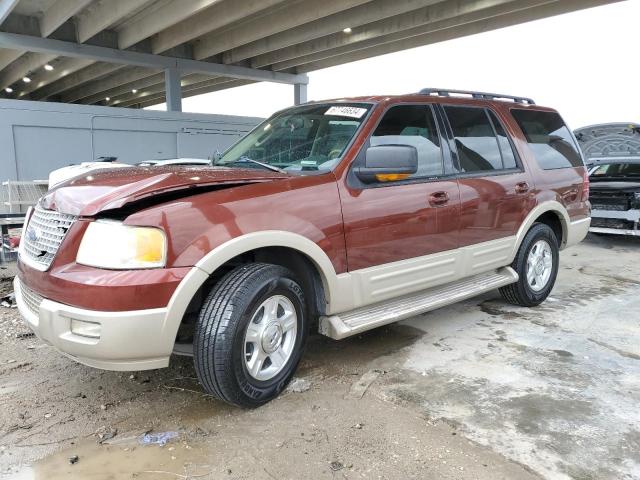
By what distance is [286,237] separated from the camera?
2990 mm

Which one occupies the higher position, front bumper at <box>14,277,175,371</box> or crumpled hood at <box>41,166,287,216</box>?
crumpled hood at <box>41,166,287,216</box>

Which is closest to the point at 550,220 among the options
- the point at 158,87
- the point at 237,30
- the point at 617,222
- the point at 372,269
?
the point at 372,269

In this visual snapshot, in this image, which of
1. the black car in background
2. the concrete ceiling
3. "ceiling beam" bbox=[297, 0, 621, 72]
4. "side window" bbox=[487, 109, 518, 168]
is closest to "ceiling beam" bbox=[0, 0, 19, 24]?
the concrete ceiling

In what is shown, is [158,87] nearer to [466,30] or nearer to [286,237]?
[466,30]

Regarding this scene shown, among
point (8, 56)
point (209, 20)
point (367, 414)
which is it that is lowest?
point (367, 414)

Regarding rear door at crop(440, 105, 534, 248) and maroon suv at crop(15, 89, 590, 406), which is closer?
maroon suv at crop(15, 89, 590, 406)

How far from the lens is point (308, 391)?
10.8 ft

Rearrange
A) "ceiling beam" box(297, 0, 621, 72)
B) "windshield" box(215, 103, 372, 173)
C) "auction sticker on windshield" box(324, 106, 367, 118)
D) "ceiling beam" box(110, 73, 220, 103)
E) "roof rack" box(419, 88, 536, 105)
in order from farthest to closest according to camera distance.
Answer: "ceiling beam" box(110, 73, 220, 103)
"ceiling beam" box(297, 0, 621, 72)
"roof rack" box(419, 88, 536, 105)
"auction sticker on windshield" box(324, 106, 367, 118)
"windshield" box(215, 103, 372, 173)

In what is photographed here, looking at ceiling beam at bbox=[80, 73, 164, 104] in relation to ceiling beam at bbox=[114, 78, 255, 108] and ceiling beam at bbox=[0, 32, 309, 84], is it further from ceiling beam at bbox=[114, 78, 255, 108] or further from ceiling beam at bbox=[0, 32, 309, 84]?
ceiling beam at bbox=[0, 32, 309, 84]

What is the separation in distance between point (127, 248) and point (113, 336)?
1.43 ft

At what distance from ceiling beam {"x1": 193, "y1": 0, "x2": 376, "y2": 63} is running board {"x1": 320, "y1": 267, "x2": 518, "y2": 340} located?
955 cm

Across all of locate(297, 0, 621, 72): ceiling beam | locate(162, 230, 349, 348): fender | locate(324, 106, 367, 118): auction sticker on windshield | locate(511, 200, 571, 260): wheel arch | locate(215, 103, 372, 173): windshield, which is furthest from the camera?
locate(297, 0, 621, 72): ceiling beam

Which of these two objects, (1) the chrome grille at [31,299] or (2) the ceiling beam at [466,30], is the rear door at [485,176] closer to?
(1) the chrome grille at [31,299]

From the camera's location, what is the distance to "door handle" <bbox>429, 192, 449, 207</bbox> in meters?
3.81
